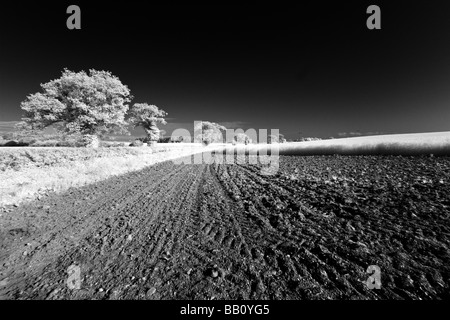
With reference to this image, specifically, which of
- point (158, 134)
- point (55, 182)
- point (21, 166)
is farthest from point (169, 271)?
point (158, 134)

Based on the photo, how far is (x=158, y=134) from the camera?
4419 centimetres

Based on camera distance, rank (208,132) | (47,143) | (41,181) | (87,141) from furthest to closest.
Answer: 1. (208,132)
2. (47,143)
3. (87,141)
4. (41,181)

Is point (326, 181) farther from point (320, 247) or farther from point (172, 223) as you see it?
point (172, 223)

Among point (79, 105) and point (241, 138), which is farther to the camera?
point (241, 138)

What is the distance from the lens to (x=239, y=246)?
3912mm

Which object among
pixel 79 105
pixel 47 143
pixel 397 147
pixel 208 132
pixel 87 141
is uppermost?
pixel 208 132

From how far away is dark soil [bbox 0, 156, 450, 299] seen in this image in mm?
2752

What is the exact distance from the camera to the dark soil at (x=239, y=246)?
275 cm

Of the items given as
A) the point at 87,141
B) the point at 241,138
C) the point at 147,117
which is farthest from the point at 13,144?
the point at 241,138

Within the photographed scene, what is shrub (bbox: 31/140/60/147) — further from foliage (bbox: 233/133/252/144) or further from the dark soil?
foliage (bbox: 233/133/252/144)

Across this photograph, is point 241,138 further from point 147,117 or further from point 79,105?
point 79,105

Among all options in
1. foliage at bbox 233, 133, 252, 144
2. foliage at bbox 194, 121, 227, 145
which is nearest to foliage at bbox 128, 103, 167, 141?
foliage at bbox 194, 121, 227, 145

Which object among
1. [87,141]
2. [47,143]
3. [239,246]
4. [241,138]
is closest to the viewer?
[239,246]

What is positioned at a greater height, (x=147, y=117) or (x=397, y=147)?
(x=147, y=117)
